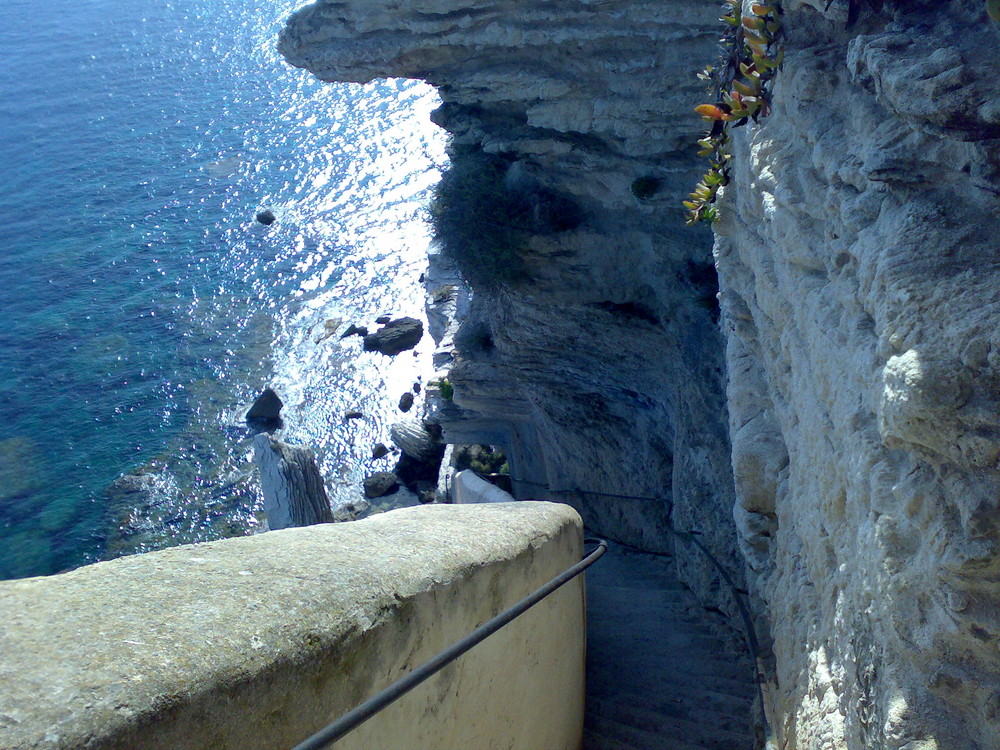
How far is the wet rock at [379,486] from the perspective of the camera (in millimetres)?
20719

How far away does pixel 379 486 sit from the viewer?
817 inches

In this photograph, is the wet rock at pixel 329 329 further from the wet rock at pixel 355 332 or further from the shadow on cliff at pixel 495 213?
the shadow on cliff at pixel 495 213

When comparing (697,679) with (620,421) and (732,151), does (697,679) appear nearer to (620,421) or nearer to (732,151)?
(732,151)

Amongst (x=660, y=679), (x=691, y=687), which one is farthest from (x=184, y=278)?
(x=691, y=687)

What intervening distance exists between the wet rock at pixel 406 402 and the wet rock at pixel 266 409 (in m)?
3.27

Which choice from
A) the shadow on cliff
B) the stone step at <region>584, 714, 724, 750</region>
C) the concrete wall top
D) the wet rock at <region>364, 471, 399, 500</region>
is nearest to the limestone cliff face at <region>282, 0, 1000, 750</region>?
the stone step at <region>584, 714, 724, 750</region>

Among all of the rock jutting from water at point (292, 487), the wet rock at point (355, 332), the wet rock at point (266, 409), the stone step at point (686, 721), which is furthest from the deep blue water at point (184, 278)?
the stone step at point (686, 721)

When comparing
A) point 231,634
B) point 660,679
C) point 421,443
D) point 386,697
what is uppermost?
point 231,634

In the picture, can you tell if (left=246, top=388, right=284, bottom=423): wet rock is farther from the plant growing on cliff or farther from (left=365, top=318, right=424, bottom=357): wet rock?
the plant growing on cliff

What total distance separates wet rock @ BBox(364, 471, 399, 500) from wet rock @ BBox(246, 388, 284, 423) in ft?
11.8

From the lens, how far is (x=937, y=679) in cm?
246

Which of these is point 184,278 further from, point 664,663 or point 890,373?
point 890,373

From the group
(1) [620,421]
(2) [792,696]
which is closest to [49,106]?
(1) [620,421]

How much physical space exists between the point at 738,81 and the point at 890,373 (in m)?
3.65
